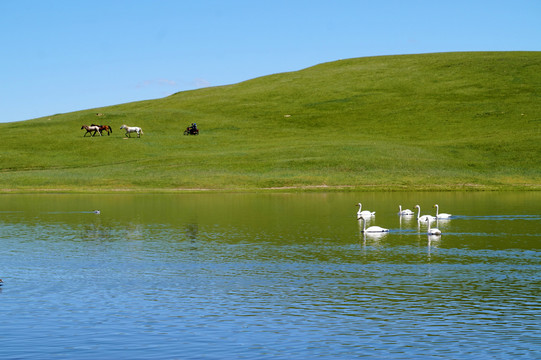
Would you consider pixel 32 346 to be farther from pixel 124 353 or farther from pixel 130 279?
pixel 130 279

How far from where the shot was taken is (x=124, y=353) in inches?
710

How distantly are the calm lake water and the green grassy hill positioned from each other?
33.9 m

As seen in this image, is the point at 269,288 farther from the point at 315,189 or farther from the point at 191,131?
the point at 191,131

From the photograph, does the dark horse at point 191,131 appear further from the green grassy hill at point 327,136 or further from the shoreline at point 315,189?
the shoreline at point 315,189

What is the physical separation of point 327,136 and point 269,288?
8986 centimetres

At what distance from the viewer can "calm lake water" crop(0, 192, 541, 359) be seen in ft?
61.3

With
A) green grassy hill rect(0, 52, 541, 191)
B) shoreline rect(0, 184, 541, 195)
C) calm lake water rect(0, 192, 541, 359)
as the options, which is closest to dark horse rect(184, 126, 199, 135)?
green grassy hill rect(0, 52, 541, 191)

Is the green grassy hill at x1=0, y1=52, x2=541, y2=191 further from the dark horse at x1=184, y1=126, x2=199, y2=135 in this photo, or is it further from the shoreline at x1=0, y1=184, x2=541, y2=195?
the dark horse at x1=184, y1=126, x2=199, y2=135

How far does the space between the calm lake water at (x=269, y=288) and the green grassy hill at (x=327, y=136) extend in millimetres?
33945

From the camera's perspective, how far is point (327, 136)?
376ft

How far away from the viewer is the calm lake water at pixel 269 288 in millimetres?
18688

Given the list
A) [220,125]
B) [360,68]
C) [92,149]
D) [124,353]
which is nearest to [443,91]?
[360,68]

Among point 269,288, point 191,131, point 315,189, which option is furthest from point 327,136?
point 269,288

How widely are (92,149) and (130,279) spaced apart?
82.8 m
